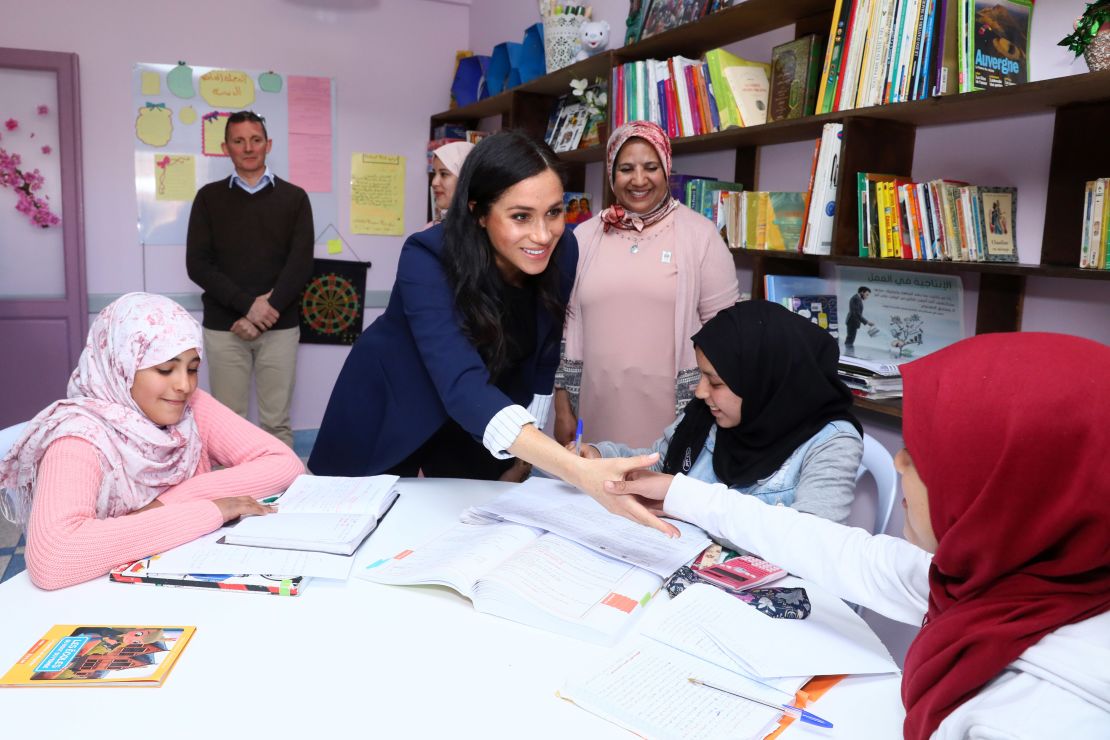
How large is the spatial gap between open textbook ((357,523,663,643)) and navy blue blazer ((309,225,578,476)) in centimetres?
26

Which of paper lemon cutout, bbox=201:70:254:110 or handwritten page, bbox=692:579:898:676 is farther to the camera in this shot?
paper lemon cutout, bbox=201:70:254:110

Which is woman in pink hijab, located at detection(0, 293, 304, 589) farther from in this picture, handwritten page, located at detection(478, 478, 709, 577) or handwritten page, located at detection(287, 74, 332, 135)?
handwritten page, located at detection(287, 74, 332, 135)

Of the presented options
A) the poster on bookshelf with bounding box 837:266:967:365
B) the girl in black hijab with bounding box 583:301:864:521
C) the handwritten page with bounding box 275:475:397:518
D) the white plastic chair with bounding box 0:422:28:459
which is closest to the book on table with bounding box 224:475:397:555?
the handwritten page with bounding box 275:475:397:518

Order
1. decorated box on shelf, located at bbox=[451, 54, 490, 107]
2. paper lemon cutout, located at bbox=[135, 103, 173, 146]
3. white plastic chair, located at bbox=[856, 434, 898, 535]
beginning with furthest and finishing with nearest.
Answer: decorated box on shelf, located at bbox=[451, 54, 490, 107]
paper lemon cutout, located at bbox=[135, 103, 173, 146]
white plastic chair, located at bbox=[856, 434, 898, 535]

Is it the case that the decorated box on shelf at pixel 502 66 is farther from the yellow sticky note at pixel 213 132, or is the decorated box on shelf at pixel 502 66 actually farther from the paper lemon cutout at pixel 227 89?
the yellow sticky note at pixel 213 132

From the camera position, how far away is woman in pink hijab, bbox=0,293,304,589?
1.29 metres

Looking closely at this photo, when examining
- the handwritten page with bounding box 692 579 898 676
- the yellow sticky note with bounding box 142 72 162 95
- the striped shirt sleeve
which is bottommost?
the handwritten page with bounding box 692 579 898 676

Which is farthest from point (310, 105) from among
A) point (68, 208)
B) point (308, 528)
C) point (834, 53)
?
point (308, 528)

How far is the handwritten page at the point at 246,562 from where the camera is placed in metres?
1.24

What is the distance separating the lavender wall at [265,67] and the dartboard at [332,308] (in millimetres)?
115

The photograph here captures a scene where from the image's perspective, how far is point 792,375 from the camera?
166cm

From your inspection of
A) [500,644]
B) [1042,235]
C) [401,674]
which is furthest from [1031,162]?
[401,674]

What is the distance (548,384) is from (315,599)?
2.96ft

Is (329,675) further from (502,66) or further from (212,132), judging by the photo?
(212,132)
